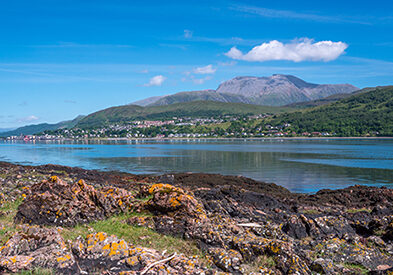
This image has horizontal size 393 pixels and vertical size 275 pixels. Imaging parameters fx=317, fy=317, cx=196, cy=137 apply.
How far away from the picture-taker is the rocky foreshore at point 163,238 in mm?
8125

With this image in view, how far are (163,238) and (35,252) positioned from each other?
4246mm

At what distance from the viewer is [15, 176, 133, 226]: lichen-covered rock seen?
37.8 ft

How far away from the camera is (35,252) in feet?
26.3

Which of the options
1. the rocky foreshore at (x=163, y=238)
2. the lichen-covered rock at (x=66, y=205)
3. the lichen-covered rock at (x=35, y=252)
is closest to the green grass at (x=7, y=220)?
the rocky foreshore at (x=163, y=238)

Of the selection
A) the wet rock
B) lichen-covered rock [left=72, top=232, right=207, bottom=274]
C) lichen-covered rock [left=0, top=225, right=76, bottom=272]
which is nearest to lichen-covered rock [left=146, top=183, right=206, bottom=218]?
lichen-covered rock [left=72, top=232, right=207, bottom=274]

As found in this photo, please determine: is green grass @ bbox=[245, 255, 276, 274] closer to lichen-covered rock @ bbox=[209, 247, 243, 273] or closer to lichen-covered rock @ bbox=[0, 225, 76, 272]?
lichen-covered rock @ bbox=[209, 247, 243, 273]

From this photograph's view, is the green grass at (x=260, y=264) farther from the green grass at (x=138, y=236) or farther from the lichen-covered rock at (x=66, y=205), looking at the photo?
the lichen-covered rock at (x=66, y=205)

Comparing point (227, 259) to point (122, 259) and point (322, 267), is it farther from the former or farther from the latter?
point (122, 259)

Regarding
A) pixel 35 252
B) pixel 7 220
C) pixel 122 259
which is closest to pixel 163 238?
pixel 122 259

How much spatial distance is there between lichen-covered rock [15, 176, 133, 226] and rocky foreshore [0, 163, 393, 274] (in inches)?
1.4

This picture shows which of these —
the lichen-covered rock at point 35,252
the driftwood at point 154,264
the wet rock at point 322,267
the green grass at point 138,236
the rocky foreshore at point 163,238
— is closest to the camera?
the lichen-covered rock at point 35,252

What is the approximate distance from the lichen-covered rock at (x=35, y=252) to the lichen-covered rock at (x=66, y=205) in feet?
8.43

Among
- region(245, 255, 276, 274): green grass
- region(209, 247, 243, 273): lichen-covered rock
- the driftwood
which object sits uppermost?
the driftwood

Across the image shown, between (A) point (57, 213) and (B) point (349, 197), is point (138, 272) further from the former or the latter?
(B) point (349, 197)
